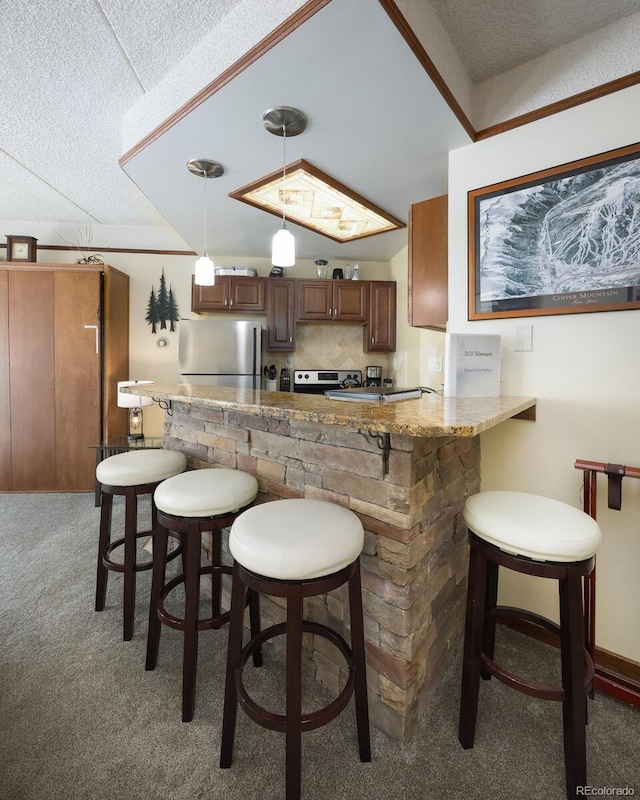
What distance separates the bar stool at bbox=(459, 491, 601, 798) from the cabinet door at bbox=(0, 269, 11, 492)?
4267 mm

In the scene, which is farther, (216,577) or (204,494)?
(216,577)

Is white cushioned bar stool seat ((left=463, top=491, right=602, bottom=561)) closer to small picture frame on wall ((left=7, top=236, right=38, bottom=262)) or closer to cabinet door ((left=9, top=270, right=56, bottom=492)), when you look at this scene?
cabinet door ((left=9, top=270, right=56, bottom=492))

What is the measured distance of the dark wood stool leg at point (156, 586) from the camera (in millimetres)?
1473

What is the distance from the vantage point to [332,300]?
4086 millimetres

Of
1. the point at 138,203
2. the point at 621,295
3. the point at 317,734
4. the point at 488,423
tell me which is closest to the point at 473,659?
the point at 317,734

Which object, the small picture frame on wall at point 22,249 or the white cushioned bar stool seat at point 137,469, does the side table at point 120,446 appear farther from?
the small picture frame on wall at point 22,249

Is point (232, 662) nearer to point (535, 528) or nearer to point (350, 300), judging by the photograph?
point (535, 528)

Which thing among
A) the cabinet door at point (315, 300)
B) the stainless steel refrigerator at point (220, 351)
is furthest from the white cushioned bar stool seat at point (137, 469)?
the cabinet door at point (315, 300)

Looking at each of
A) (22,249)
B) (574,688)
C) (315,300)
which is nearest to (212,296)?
(315,300)

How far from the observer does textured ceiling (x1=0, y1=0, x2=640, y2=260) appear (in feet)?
4.95

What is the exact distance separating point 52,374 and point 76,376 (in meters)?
0.22

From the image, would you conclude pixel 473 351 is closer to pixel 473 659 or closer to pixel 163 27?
pixel 473 659

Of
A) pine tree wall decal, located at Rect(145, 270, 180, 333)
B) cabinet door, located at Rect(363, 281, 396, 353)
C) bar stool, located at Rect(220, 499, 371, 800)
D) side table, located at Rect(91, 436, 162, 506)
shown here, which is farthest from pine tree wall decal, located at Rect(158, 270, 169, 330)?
bar stool, located at Rect(220, 499, 371, 800)

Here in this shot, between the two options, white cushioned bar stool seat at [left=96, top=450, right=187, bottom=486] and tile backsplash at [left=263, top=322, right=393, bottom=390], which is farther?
Answer: tile backsplash at [left=263, top=322, right=393, bottom=390]
